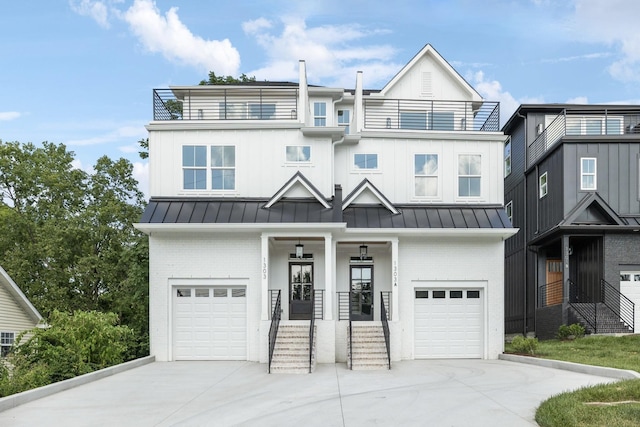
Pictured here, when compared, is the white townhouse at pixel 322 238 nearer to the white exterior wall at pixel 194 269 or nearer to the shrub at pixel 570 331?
the white exterior wall at pixel 194 269

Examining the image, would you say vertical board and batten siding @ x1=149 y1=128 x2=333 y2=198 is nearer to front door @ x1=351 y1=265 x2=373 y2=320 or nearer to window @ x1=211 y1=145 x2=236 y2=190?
window @ x1=211 y1=145 x2=236 y2=190

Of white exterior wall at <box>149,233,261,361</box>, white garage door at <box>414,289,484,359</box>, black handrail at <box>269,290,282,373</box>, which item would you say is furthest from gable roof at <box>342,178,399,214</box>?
black handrail at <box>269,290,282,373</box>

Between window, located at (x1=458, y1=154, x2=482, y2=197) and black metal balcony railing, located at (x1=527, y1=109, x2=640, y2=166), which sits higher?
black metal balcony railing, located at (x1=527, y1=109, x2=640, y2=166)

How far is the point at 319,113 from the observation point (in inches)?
1056

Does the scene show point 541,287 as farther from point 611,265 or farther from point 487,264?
point 487,264

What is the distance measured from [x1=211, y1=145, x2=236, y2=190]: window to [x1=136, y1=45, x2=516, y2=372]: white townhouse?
4 cm

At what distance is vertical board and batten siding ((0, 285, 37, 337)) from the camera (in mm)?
23250

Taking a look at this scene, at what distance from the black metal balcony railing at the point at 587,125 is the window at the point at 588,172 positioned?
135 inches

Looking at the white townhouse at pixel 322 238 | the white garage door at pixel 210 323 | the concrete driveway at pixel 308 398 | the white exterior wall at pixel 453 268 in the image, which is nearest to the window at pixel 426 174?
the white townhouse at pixel 322 238

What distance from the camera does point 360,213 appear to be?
21.0m

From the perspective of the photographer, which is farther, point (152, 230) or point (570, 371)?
point (152, 230)

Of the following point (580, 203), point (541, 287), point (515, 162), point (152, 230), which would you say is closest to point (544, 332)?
point (541, 287)

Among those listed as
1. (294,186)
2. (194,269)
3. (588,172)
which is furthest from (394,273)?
(588,172)

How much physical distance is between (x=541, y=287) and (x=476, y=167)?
28.0ft
